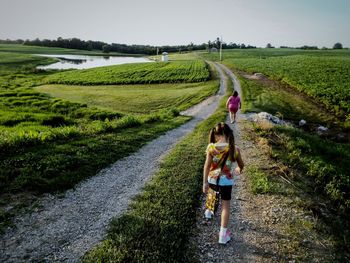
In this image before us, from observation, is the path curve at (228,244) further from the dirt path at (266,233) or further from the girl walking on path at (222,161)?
the girl walking on path at (222,161)

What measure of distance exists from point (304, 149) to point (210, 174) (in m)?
11.5

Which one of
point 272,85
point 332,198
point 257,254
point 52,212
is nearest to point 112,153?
point 52,212

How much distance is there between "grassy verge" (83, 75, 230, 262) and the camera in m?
6.92

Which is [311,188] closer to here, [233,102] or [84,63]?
[233,102]

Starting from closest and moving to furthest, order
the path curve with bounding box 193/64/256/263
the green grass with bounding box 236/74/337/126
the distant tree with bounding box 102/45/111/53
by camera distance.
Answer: the path curve with bounding box 193/64/256/263, the green grass with bounding box 236/74/337/126, the distant tree with bounding box 102/45/111/53

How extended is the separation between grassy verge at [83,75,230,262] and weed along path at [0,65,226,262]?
0.44 meters

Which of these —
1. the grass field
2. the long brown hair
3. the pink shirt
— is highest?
the long brown hair

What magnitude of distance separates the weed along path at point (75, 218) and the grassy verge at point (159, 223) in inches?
17.4

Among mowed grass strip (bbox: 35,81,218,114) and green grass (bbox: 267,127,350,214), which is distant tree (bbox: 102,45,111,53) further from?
green grass (bbox: 267,127,350,214)

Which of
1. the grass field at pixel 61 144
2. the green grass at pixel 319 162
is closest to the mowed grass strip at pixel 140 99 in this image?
the grass field at pixel 61 144

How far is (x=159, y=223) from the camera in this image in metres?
8.19

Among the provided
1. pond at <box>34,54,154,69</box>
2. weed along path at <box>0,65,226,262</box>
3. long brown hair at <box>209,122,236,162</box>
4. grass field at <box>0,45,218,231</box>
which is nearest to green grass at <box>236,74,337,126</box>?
grass field at <box>0,45,218,231</box>

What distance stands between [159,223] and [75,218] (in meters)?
2.51

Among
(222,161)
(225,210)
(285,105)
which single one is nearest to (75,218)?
(225,210)
